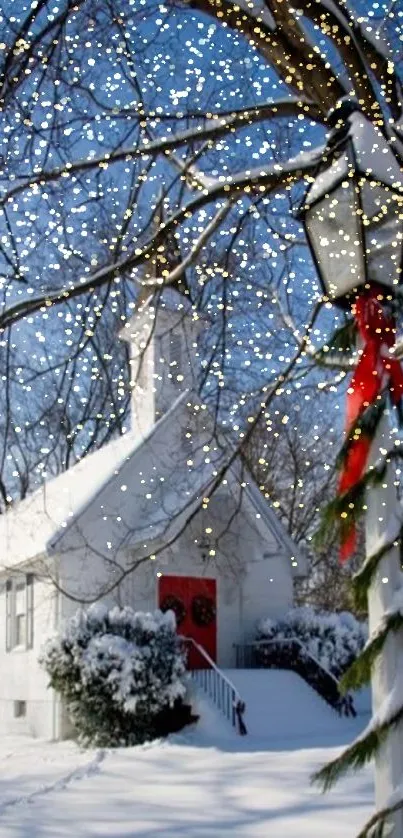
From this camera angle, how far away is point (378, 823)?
2803 millimetres

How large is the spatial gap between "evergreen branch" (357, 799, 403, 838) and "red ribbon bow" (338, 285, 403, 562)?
84cm

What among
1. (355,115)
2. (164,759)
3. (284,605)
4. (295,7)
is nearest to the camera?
(355,115)

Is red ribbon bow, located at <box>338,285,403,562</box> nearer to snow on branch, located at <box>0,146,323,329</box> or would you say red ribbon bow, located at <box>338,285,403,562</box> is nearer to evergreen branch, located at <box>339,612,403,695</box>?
evergreen branch, located at <box>339,612,403,695</box>

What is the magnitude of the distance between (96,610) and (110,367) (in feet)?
41.2

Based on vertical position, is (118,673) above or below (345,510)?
below

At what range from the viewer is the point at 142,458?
702 inches

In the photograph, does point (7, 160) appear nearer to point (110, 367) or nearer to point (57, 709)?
point (57, 709)

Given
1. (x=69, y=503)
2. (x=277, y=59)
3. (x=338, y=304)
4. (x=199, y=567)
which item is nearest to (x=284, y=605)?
(x=199, y=567)

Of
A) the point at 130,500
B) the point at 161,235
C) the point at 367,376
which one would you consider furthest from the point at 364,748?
the point at 130,500

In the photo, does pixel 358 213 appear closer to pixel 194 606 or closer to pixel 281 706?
pixel 281 706

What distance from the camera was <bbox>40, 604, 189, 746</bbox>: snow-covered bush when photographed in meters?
14.2

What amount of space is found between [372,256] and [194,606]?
14.8 metres

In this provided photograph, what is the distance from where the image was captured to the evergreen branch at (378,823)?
279 cm

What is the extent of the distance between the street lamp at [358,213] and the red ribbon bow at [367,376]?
88 mm
